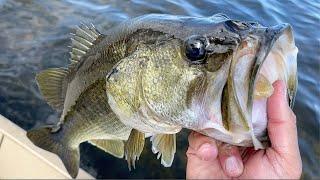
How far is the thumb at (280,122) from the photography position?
64.5 inches

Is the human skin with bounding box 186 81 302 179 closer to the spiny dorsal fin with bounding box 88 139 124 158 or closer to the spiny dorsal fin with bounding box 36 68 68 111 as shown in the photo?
the spiny dorsal fin with bounding box 88 139 124 158

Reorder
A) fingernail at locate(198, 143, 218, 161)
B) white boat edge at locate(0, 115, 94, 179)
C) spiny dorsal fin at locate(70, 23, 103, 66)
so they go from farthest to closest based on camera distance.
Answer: white boat edge at locate(0, 115, 94, 179), spiny dorsal fin at locate(70, 23, 103, 66), fingernail at locate(198, 143, 218, 161)

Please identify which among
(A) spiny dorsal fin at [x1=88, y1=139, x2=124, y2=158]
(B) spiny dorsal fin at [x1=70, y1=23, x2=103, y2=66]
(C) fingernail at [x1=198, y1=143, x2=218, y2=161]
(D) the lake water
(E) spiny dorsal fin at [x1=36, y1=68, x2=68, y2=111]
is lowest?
(D) the lake water

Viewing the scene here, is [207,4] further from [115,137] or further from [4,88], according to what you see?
[115,137]

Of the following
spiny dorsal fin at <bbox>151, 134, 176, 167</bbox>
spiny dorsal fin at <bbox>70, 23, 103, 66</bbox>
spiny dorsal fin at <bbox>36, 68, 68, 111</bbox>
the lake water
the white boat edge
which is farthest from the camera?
the lake water

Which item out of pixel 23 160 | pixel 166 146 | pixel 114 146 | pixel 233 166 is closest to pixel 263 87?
pixel 233 166

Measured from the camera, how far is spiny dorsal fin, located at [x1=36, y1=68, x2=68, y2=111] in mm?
2459

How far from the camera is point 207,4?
616 centimetres

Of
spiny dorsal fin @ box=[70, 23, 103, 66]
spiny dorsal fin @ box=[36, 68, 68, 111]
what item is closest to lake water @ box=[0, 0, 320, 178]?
spiny dorsal fin @ box=[36, 68, 68, 111]

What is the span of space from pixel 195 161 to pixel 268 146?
1.24 feet

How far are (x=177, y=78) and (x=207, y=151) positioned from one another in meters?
0.36

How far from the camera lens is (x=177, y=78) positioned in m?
1.68

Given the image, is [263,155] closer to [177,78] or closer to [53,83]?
[177,78]

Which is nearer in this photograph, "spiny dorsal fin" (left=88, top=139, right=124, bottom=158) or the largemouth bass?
the largemouth bass
